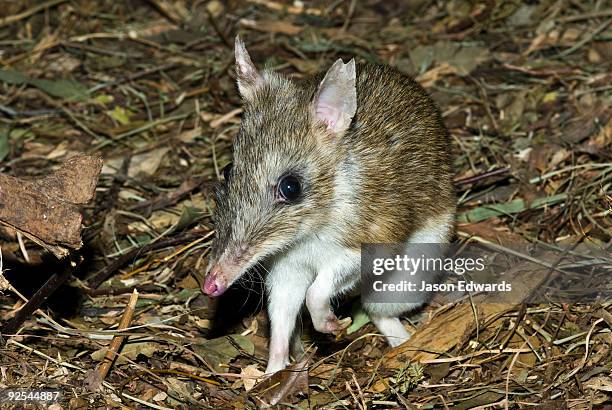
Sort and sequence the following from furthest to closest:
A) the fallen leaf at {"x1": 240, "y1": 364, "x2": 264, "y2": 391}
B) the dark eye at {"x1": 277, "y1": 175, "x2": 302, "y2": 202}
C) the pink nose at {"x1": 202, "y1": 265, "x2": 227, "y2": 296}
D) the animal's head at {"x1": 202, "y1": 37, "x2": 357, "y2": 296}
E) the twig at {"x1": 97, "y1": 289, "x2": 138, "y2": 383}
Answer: the fallen leaf at {"x1": 240, "y1": 364, "x2": 264, "y2": 391} → the twig at {"x1": 97, "y1": 289, "x2": 138, "y2": 383} → the dark eye at {"x1": 277, "y1": 175, "x2": 302, "y2": 202} → the animal's head at {"x1": 202, "y1": 37, "x2": 357, "y2": 296} → the pink nose at {"x1": 202, "y1": 265, "x2": 227, "y2": 296}

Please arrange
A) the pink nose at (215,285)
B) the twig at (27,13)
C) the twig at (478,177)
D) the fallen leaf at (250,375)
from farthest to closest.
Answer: the twig at (27,13)
the twig at (478,177)
the fallen leaf at (250,375)
the pink nose at (215,285)

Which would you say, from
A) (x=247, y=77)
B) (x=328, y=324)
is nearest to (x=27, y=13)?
(x=247, y=77)

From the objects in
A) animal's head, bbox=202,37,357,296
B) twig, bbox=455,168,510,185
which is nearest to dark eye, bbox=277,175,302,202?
animal's head, bbox=202,37,357,296

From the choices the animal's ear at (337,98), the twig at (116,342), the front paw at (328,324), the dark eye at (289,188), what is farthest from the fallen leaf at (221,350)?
the animal's ear at (337,98)

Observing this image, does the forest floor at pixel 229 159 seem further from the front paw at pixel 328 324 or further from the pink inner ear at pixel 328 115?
the pink inner ear at pixel 328 115

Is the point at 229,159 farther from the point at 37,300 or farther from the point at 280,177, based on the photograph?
the point at 37,300

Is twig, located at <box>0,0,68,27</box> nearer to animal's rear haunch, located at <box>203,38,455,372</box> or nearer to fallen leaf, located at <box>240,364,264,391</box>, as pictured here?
animal's rear haunch, located at <box>203,38,455,372</box>

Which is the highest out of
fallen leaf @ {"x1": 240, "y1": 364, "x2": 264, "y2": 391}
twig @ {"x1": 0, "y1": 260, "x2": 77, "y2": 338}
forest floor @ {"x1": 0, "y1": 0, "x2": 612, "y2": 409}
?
twig @ {"x1": 0, "y1": 260, "x2": 77, "y2": 338}
